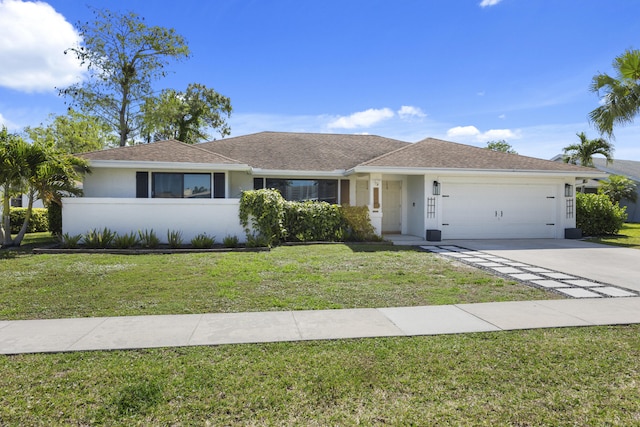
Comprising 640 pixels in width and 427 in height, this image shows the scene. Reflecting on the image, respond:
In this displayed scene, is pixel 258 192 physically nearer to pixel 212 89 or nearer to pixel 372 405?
pixel 372 405

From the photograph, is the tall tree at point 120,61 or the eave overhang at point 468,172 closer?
the eave overhang at point 468,172

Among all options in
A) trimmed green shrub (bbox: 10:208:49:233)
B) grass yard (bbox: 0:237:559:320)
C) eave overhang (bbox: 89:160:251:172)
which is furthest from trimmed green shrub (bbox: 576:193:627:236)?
trimmed green shrub (bbox: 10:208:49:233)

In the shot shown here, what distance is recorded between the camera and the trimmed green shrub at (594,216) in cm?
1631

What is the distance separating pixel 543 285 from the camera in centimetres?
706

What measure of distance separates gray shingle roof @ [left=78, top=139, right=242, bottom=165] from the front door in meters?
6.90

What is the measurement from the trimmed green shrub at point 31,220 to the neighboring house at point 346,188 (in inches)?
187

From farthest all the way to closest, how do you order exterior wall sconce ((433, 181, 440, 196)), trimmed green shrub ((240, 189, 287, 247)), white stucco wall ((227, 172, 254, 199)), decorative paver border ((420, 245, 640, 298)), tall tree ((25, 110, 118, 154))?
1. tall tree ((25, 110, 118, 154))
2. white stucco wall ((227, 172, 254, 199))
3. exterior wall sconce ((433, 181, 440, 196))
4. trimmed green shrub ((240, 189, 287, 247))
5. decorative paver border ((420, 245, 640, 298))

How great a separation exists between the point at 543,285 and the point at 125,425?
7098 mm

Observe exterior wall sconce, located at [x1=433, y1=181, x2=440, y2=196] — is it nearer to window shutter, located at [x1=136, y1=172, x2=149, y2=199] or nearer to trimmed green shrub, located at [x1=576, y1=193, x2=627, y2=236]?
trimmed green shrub, located at [x1=576, y1=193, x2=627, y2=236]

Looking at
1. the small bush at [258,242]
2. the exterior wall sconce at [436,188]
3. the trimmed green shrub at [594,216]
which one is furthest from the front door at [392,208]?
the trimmed green shrub at [594,216]

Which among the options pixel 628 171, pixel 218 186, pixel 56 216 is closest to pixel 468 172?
pixel 218 186

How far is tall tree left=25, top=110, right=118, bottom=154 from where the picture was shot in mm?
32812

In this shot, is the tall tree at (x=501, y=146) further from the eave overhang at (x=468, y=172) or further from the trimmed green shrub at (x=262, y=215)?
the trimmed green shrub at (x=262, y=215)

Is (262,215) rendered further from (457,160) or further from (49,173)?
(457,160)
